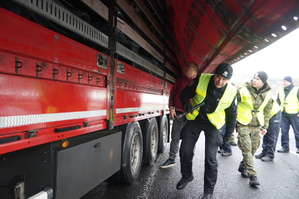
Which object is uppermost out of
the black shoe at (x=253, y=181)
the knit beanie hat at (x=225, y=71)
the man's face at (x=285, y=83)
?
the man's face at (x=285, y=83)

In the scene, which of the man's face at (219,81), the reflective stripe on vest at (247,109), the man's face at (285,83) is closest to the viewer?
the man's face at (219,81)

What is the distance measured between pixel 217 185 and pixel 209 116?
1424mm

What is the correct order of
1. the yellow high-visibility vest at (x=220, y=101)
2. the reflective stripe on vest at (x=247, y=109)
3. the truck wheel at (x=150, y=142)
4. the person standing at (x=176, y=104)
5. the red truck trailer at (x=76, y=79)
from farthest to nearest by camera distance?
the person standing at (x=176, y=104), the truck wheel at (x=150, y=142), the reflective stripe on vest at (x=247, y=109), the yellow high-visibility vest at (x=220, y=101), the red truck trailer at (x=76, y=79)

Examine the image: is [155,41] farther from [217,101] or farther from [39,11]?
[39,11]

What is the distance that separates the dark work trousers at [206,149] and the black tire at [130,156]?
2.58 feet

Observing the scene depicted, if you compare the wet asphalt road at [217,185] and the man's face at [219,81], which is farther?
the wet asphalt road at [217,185]

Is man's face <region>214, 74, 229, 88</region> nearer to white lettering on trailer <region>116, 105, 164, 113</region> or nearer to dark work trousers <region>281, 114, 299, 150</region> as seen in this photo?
white lettering on trailer <region>116, 105, 164, 113</region>

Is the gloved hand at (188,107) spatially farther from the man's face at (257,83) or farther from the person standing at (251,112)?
the man's face at (257,83)

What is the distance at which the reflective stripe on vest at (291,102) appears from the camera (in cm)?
665

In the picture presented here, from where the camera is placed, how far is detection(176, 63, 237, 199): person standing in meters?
3.20

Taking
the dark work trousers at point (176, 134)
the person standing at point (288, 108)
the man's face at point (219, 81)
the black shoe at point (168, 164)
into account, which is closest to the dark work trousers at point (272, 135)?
the person standing at point (288, 108)

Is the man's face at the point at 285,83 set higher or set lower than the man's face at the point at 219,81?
higher

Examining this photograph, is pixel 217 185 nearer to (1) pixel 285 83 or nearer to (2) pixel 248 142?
(2) pixel 248 142

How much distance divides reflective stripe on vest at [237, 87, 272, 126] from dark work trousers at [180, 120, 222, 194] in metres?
1.10
